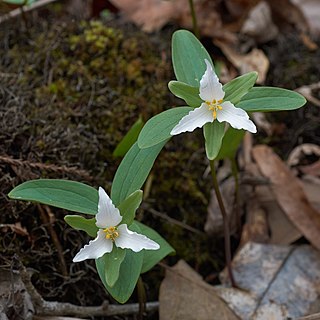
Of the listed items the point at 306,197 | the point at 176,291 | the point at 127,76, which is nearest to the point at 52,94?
the point at 127,76

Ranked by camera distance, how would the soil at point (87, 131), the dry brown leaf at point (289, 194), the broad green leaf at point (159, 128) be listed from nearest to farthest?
the broad green leaf at point (159, 128), the soil at point (87, 131), the dry brown leaf at point (289, 194)

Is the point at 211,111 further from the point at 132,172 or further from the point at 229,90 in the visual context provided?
the point at 132,172

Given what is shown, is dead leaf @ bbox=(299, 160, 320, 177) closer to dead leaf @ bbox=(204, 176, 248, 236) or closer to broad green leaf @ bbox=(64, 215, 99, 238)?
dead leaf @ bbox=(204, 176, 248, 236)

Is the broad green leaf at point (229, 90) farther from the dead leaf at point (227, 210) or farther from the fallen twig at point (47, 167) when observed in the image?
the dead leaf at point (227, 210)

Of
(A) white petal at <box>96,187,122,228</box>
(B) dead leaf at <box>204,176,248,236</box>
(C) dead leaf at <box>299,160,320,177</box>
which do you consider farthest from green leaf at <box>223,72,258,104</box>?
(C) dead leaf at <box>299,160,320,177</box>

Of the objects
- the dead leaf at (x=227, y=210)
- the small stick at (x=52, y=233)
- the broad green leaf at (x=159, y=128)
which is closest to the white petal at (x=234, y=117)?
the broad green leaf at (x=159, y=128)

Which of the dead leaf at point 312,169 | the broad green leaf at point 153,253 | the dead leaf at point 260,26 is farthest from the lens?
the dead leaf at point 260,26

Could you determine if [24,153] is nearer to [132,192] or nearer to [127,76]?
[132,192]
